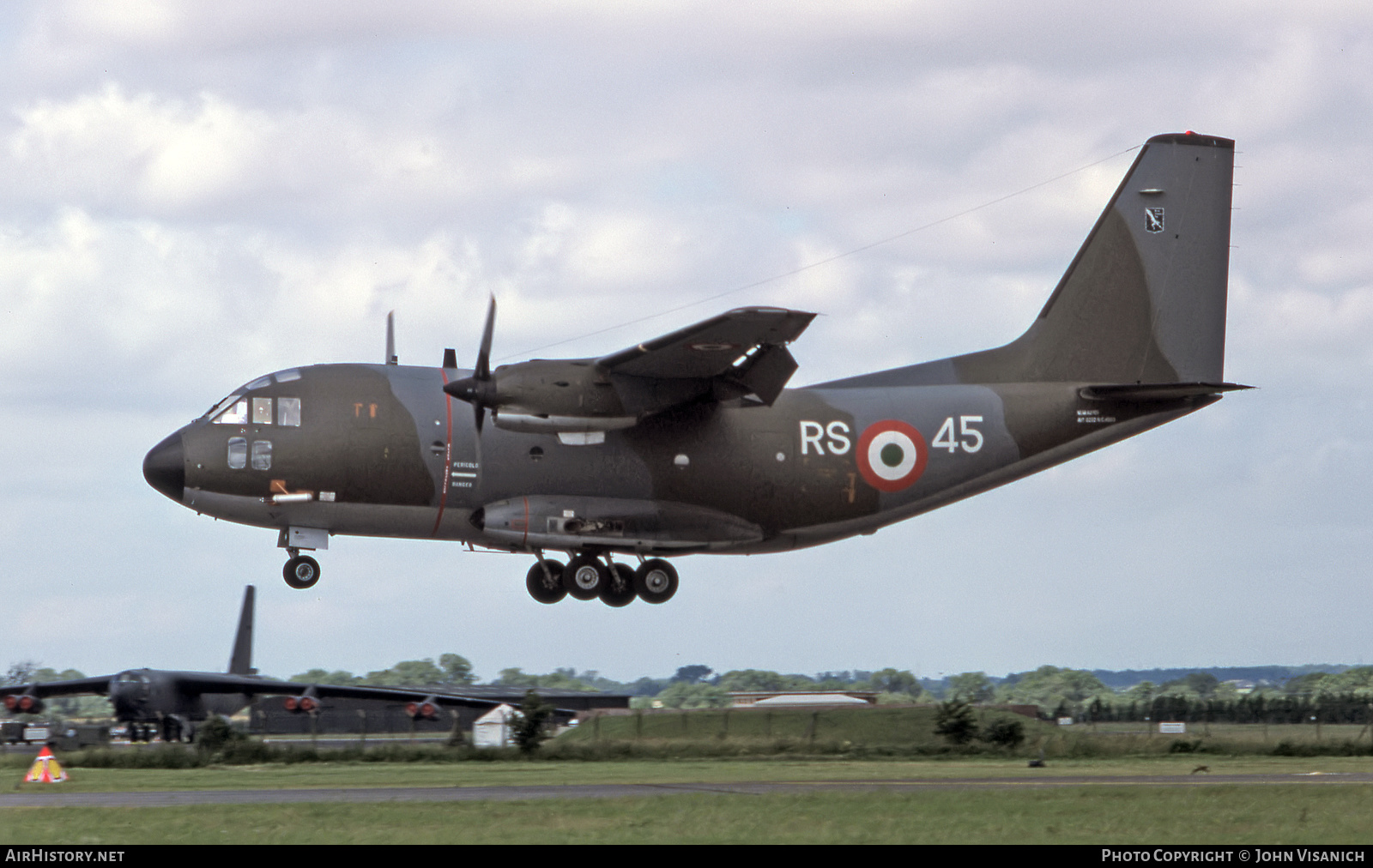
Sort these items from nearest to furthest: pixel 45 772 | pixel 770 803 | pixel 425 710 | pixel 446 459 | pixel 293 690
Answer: pixel 770 803
pixel 446 459
pixel 45 772
pixel 425 710
pixel 293 690

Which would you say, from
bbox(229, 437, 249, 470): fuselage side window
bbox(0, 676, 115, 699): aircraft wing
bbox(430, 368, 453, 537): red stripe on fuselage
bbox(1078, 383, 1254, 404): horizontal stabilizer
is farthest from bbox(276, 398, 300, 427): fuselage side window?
bbox(0, 676, 115, 699): aircraft wing

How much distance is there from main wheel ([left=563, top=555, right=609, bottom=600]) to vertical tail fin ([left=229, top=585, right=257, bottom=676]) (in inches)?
1730

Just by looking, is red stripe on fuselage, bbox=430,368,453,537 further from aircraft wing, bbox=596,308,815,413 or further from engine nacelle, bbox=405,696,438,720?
engine nacelle, bbox=405,696,438,720

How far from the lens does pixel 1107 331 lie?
98.6 feet

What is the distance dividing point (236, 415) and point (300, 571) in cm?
295

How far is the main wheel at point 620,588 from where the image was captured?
27.2 metres

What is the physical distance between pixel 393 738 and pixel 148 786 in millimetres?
31896

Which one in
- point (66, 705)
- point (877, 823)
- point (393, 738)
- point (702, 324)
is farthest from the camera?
point (66, 705)

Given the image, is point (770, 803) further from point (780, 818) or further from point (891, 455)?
point (891, 455)

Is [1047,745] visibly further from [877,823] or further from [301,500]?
[301,500]

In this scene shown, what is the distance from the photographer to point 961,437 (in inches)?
1111

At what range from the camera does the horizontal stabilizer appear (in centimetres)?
2834

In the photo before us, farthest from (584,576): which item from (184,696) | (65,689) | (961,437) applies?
(65,689)

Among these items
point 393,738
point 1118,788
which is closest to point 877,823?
point 1118,788
